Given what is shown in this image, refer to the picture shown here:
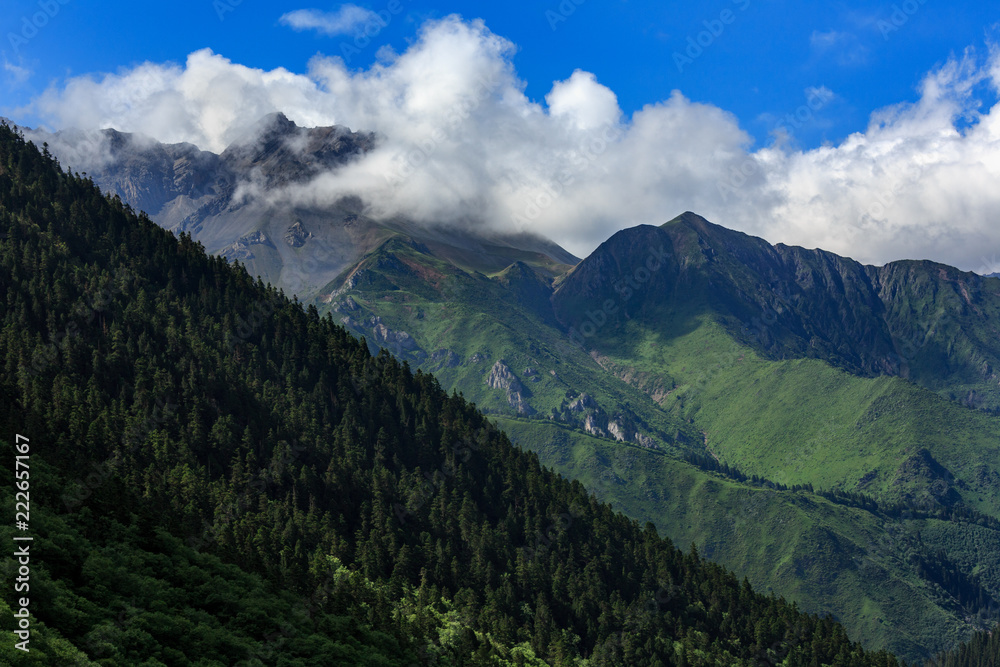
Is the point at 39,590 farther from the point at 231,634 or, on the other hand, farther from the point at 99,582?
the point at 231,634

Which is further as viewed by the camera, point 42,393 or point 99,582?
point 42,393

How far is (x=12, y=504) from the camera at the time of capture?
101938 millimetres

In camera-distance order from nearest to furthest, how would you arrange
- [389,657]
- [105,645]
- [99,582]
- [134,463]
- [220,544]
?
[105,645] → [99,582] → [389,657] → [220,544] → [134,463]

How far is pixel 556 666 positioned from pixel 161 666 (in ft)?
421

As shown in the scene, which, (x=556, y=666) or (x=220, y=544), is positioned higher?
(x=220, y=544)

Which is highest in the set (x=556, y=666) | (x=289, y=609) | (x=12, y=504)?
(x=12, y=504)

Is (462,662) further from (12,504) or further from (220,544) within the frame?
(12,504)

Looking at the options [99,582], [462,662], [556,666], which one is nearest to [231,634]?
[99,582]

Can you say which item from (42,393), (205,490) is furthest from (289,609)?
(42,393)

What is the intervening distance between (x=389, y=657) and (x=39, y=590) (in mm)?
64447

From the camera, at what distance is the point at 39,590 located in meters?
86.9

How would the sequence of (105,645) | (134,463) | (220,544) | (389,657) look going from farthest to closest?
(134,463)
(220,544)
(389,657)
(105,645)

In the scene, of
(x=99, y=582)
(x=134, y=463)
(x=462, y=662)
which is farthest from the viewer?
(x=134, y=463)

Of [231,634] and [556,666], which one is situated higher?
[231,634]
